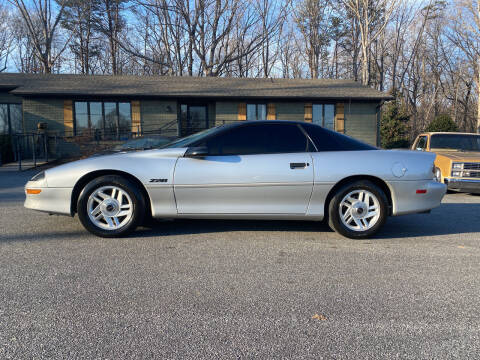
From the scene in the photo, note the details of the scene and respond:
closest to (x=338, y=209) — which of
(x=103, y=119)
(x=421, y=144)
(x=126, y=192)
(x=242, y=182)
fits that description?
(x=242, y=182)

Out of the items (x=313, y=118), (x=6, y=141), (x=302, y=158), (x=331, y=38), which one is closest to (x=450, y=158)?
(x=302, y=158)

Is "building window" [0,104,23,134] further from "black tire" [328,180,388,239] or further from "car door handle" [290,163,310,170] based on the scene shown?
"black tire" [328,180,388,239]

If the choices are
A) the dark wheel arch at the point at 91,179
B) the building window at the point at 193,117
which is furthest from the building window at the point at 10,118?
the dark wheel arch at the point at 91,179

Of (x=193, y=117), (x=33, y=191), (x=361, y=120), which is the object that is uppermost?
(x=193, y=117)

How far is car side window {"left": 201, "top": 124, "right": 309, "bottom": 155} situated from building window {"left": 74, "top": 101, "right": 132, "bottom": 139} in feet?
45.2

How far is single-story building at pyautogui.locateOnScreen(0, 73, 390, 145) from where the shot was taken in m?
16.2

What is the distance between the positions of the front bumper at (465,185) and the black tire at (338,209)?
4.95 m

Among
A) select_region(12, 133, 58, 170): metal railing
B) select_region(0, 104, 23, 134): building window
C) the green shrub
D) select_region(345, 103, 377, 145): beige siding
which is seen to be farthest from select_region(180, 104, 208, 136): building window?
the green shrub

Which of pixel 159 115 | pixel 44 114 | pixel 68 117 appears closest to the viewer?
pixel 44 114

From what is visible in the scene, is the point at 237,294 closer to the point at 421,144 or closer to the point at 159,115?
the point at 421,144

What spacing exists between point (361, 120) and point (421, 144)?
A: 877 cm

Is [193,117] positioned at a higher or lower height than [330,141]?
higher

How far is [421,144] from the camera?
9688mm

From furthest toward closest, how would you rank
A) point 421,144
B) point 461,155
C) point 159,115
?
point 159,115
point 421,144
point 461,155
